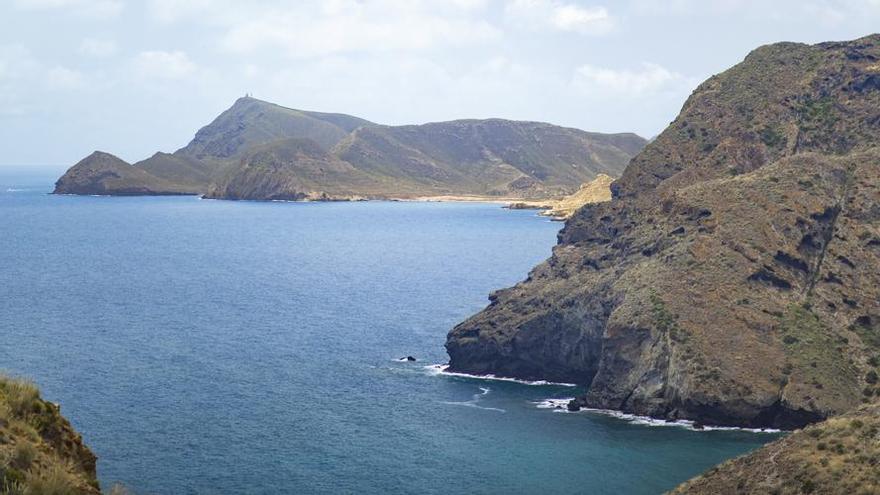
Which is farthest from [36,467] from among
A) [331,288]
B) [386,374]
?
[331,288]

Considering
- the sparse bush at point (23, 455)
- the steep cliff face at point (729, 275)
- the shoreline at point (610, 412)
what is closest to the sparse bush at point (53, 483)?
the sparse bush at point (23, 455)

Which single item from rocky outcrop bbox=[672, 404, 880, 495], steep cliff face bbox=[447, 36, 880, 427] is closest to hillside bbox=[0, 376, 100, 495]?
rocky outcrop bbox=[672, 404, 880, 495]

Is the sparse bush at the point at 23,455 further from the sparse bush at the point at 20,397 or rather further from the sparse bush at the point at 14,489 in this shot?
the sparse bush at the point at 20,397

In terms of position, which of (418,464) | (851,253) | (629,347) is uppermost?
(851,253)

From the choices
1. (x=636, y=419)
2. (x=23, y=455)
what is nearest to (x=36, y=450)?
(x=23, y=455)

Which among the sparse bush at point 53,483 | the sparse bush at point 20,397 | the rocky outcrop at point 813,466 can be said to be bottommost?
the rocky outcrop at point 813,466

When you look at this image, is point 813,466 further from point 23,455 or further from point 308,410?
point 308,410

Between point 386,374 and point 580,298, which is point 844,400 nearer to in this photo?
point 580,298
